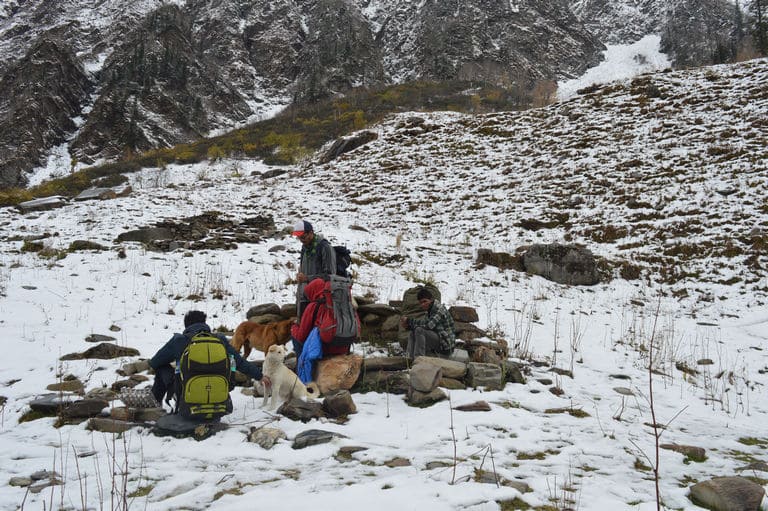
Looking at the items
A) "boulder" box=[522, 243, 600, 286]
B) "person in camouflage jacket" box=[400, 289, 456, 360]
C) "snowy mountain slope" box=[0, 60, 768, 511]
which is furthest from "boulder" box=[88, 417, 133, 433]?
"boulder" box=[522, 243, 600, 286]

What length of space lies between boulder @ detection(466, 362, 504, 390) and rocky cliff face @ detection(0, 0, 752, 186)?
50.8 meters

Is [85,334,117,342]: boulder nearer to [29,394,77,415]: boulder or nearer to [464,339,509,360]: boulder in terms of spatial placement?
[29,394,77,415]: boulder

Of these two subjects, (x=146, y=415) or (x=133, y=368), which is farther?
(x=133, y=368)

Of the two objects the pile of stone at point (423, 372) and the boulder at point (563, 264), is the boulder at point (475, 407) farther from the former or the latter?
the boulder at point (563, 264)

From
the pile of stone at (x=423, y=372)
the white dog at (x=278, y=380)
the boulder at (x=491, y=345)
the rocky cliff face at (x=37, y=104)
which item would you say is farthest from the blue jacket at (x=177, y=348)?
the rocky cliff face at (x=37, y=104)

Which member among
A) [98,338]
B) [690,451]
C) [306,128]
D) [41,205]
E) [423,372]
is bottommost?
[690,451]

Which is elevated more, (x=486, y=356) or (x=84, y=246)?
(x=84, y=246)

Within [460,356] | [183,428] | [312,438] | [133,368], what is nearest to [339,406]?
[312,438]

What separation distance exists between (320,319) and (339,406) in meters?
1.04

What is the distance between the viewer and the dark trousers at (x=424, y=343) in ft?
17.5

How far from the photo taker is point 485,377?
15.7 ft

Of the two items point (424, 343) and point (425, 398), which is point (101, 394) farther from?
point (424, 343)

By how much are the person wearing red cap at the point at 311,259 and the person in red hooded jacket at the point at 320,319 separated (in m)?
0.22

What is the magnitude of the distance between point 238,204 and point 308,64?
2327 inches
